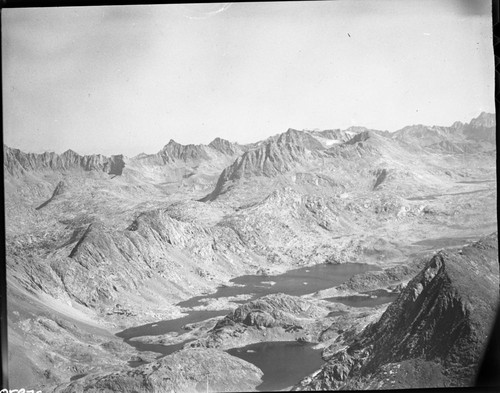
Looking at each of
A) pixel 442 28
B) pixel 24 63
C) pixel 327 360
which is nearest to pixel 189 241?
pixel 327 360

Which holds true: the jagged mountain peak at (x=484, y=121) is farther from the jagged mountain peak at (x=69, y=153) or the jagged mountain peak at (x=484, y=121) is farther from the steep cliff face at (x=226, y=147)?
the jagged mountain peak at (x=69, y=153)

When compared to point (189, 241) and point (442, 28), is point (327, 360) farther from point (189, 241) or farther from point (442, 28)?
point (442, 28)

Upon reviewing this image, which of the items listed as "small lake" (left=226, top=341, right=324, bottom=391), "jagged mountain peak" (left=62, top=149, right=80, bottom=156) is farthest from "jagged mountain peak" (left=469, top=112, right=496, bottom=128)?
"jagged mountain peak" (left=62, top=149, right=80, bottom=156)

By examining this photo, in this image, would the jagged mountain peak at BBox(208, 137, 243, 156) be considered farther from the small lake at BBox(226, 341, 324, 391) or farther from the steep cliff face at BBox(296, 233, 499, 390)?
the steep cliff face at BBox(296, 233, 499, 390)

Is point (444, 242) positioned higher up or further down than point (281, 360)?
higher up

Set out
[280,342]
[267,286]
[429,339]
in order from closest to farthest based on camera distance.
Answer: [429,339]
[280,342]
[267,286]

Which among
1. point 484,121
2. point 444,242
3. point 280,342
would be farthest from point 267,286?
point 484,121

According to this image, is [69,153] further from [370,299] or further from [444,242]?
[444,242]

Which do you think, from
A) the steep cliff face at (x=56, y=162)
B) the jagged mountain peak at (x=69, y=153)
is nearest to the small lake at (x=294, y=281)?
the steep cliff face at (x=56, y=162)
